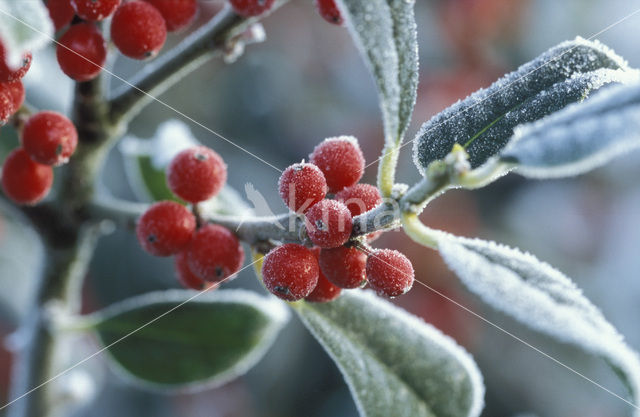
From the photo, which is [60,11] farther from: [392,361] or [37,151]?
[392,361]

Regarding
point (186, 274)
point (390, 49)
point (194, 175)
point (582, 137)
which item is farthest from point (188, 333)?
point (582, 137)

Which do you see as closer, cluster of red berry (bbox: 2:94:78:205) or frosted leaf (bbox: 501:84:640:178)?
frosted leaf (bbox: 501:84:640:178)

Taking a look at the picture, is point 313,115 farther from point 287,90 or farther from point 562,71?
point 562,71

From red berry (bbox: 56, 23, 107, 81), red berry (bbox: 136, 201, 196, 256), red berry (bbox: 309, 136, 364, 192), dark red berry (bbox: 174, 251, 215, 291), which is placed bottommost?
dark red berry (bbox: 174, 251, 215, 291)

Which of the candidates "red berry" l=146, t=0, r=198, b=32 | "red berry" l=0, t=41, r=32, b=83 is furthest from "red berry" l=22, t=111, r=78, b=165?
"red berry" l=146, t=0, r=198, b=32

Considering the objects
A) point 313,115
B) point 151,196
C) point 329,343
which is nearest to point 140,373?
point 151,196

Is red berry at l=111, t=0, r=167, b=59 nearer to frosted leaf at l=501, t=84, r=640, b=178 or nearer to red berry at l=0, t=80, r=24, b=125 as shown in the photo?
red berry at l=0, t=80, r=24, b=125
